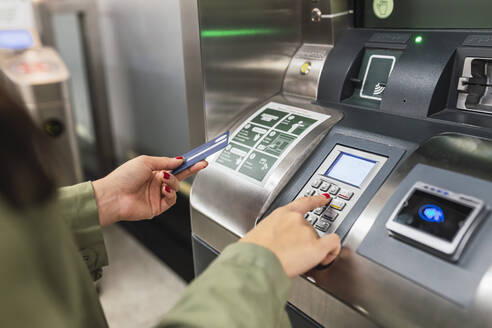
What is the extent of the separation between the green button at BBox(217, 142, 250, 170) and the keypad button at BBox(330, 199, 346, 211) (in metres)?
0.30

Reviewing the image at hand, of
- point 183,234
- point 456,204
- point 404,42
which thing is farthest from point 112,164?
point 456,204

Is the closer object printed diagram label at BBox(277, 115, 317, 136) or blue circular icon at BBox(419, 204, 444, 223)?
blue circular icon at BBox(419, 204, 444, 223)

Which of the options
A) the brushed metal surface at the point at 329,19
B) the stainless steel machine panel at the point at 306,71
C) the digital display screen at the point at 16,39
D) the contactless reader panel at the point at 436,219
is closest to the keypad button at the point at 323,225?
the contactless reader panel at the point at 436,219

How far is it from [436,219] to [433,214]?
11 millimetres

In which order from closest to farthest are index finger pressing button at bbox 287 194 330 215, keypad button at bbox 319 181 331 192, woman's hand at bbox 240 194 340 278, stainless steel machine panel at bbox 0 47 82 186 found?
woman's hand at bbox 240 194 340 278, index finger pressing button at bbox 287 194 330 215, keypad button at bbox 319 181 331 192, stainless steel machine panel at bbox 0 47 82 186

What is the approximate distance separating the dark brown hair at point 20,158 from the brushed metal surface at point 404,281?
19.9 inches

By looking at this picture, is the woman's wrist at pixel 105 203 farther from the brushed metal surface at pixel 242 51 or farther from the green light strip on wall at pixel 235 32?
the green light strip on wall at pixel 235 32

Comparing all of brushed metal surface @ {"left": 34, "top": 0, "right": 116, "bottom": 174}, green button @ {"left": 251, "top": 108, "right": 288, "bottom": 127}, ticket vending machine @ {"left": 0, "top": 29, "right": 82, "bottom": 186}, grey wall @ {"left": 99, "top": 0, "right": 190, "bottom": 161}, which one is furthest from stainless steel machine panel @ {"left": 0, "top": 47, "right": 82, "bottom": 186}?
green button @ {"left": 251, "top": 108, "right": 288, "bottom": 127}

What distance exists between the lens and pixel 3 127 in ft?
1.23

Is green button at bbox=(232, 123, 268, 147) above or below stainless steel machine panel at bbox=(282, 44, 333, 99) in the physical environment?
below

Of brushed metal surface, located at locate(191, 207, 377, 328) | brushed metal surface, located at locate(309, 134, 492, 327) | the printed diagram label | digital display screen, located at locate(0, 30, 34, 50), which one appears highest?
digital display screen, located at locate(0, 30, 34, 50)

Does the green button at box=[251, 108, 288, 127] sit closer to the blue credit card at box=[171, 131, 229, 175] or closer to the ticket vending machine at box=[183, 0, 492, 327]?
the ticket vending machine at box=[183, 0, 492, 327]

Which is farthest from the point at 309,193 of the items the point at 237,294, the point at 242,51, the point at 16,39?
the point at 16,39

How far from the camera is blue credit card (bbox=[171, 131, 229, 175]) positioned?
2.99ft
